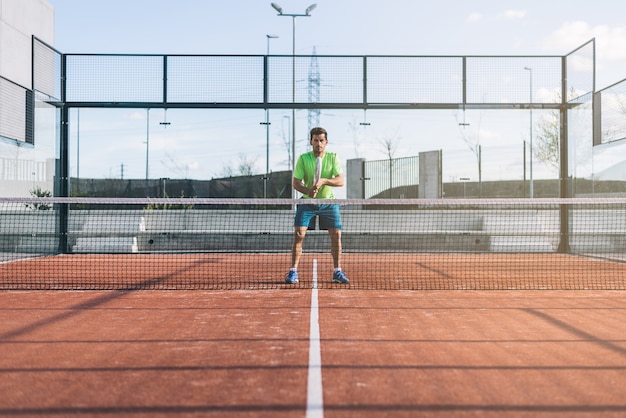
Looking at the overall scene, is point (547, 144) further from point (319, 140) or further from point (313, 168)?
point (319, 140)

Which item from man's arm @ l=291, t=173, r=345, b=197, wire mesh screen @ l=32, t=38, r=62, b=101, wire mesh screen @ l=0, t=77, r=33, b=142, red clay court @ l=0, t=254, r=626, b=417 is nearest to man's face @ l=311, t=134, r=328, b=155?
man's arm @ l=291, t=173, r=345, b=197

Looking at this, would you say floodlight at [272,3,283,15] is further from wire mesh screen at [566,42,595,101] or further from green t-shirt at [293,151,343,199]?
green t-shirt at [293,151,343,199]

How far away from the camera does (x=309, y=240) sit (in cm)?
1431

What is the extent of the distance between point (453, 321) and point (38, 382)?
10.9ft

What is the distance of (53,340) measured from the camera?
4602 millimetres

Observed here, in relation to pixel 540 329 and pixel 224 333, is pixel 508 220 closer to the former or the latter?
pixel 540 329

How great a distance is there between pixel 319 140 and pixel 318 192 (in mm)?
721

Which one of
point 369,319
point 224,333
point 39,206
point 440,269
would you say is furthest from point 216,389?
point 39,206

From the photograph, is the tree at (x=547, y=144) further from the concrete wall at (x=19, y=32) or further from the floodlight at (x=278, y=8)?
the concrete wall at (x=19, y=32)

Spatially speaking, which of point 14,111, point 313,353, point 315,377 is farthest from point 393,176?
point 315,377

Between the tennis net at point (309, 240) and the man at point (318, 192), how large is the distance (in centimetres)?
175

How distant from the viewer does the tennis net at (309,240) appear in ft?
35.3

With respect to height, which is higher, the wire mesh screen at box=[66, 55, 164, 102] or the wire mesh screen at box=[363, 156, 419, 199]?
the wire mesh screen at box=[66, 55, 164, 102]

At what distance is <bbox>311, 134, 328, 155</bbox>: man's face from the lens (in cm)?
793
